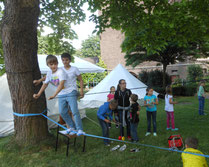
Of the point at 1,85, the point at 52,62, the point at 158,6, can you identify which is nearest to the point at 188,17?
the point at 158,6

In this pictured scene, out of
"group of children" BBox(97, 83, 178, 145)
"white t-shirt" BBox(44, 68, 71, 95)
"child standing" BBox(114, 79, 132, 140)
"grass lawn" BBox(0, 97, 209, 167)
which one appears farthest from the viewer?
"child standing" BBox(114, 79, 132, 140)

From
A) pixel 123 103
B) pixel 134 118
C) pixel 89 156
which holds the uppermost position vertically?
pixel 123 103

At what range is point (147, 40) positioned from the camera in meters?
7.98

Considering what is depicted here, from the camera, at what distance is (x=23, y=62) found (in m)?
4.70

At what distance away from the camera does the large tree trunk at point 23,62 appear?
179 inches

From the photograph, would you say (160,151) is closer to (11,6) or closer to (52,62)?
(52,62)

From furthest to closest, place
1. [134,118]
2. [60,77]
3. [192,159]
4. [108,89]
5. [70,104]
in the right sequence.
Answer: [108,89] < [134,118] < [70,104] < [60,77] < [192,159]

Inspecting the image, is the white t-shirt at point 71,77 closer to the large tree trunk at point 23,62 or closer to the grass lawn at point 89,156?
the large tree trunk at point 23,62

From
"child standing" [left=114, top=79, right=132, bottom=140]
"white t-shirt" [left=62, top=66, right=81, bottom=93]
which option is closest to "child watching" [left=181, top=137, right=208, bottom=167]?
"white t-shirt" [left=62, top=66, right=81, bottom=93]

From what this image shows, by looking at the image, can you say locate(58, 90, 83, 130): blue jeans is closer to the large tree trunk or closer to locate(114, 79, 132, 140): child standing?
the large tree trunk

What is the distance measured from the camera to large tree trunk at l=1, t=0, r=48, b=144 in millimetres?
4546

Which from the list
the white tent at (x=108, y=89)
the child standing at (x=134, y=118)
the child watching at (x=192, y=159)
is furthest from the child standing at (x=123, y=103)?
the white tent at (x=108, y=89)

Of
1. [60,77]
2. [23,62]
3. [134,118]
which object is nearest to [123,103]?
[134,118]

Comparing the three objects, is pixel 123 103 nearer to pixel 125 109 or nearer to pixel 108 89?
pixel 125 109
